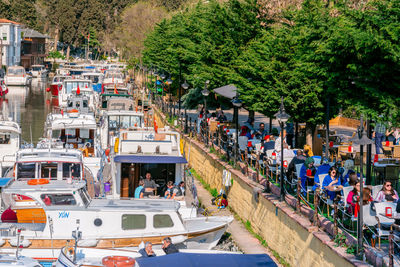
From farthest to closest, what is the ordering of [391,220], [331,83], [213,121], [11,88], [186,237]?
[11,88] → [213,121] → [186,237] → [331,83] → [391,220]

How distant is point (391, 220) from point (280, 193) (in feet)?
17.9

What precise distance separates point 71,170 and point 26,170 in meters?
1.41

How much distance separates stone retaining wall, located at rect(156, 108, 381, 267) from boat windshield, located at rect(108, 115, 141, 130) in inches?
317

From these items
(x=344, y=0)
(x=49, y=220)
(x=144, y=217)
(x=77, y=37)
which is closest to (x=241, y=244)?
(x=144, y=217)

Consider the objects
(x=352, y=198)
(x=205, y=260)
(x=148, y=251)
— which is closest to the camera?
(x=205, y=260)

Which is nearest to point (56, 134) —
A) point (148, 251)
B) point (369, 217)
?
point (148, 251)

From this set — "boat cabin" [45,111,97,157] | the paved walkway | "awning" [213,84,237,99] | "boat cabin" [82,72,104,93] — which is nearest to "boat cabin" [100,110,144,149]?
"boat cabin" [45,111,97,157]

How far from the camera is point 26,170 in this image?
2164 cm

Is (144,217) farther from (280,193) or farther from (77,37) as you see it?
(77,37)

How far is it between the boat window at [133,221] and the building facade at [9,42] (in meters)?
103

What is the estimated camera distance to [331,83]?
1636cm

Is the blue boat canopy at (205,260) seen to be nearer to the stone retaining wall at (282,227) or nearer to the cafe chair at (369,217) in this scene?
the stone retaining wall at (282,227)

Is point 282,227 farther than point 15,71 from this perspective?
No

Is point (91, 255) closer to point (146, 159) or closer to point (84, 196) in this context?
point (84, 196)
